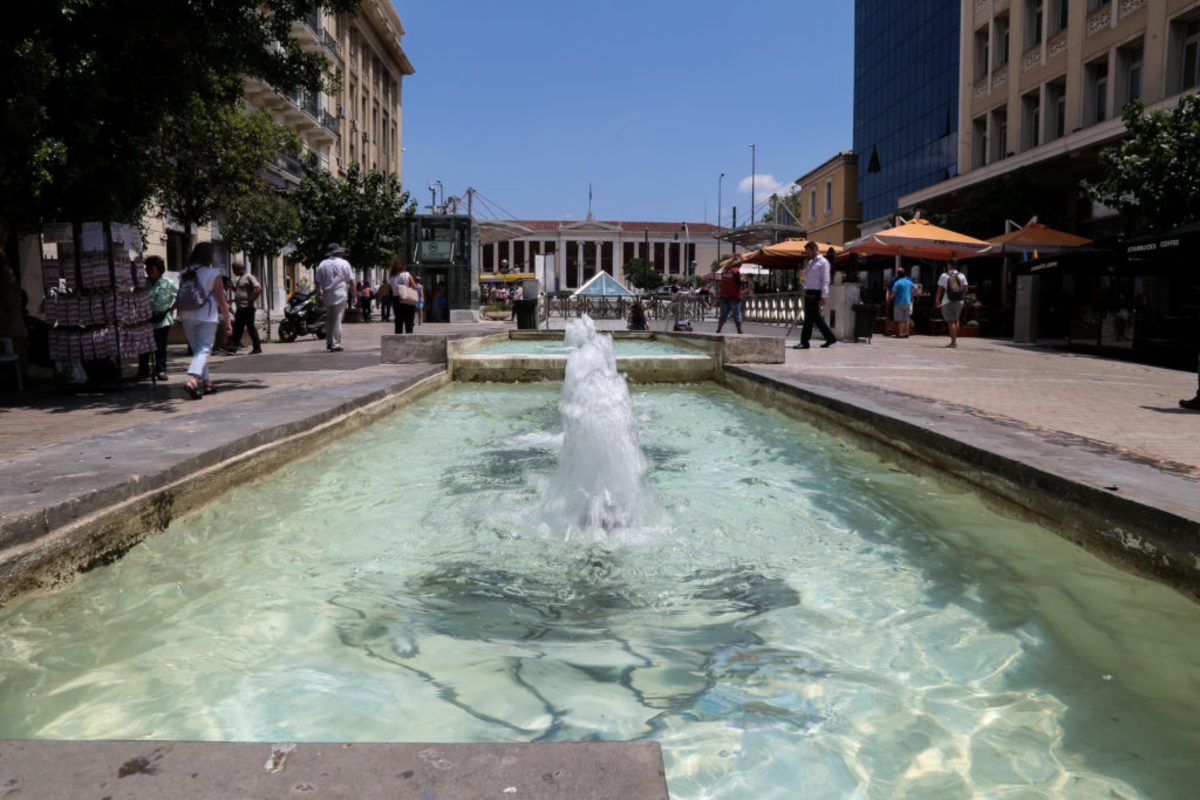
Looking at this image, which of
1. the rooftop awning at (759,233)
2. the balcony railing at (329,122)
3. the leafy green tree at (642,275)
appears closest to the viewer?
the rooftop awning at (759,233)

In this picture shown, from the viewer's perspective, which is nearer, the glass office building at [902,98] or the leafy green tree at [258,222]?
the leafy green tree at [258,222]

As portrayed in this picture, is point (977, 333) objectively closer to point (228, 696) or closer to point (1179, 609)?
point (1179, 609)

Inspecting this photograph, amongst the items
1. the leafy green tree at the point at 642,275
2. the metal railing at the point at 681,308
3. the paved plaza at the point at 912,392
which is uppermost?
the leafy green tree at the point at 642,275

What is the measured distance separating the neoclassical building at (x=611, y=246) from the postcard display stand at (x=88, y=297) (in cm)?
11729

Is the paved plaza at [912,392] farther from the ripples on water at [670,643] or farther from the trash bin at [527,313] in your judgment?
the trash bin at [527,313]

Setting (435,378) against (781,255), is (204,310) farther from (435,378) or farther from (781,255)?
(781,255)

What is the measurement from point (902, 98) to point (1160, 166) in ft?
90.3

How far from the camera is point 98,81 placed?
729 cm

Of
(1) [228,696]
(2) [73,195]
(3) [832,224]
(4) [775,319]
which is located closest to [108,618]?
(1) [228,696]

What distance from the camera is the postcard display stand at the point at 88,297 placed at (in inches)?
317

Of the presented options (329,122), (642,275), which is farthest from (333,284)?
(642,275)

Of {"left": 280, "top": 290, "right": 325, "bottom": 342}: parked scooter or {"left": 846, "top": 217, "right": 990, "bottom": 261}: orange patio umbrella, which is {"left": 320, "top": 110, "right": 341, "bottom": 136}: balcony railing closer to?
{"left": 280, "top": 290, "right": 325, "bottom": 342}: parked scooter

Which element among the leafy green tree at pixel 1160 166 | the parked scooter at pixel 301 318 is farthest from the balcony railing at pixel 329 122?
the leafy green tree at pixel 1160 166

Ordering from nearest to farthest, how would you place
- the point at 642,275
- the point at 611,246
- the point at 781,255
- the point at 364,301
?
the point at 781,255
the point at 364,301
the point at 642,275
the point at 611,246
